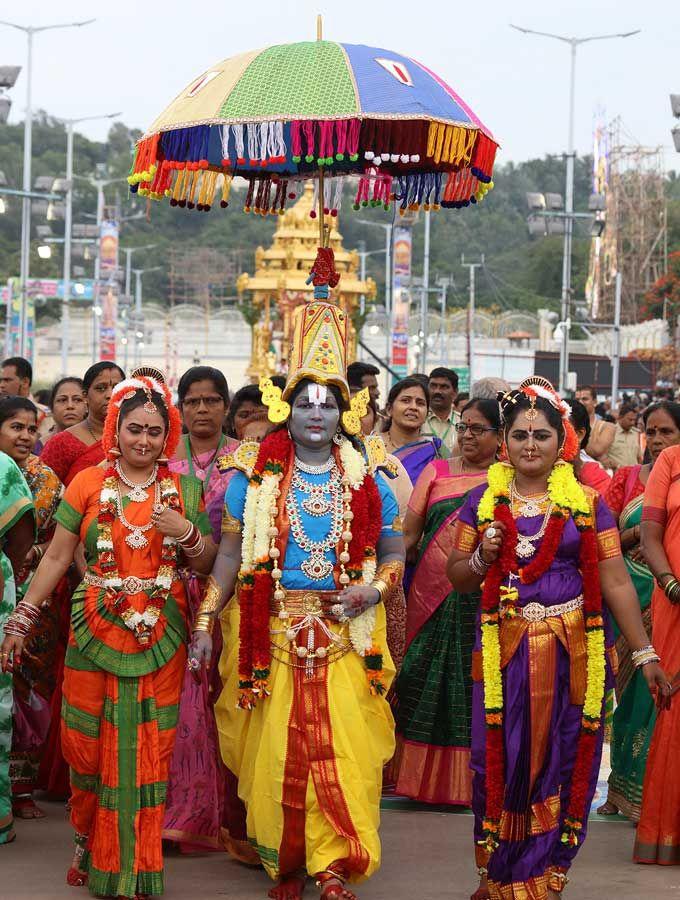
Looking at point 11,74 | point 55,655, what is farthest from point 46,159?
point 55,655

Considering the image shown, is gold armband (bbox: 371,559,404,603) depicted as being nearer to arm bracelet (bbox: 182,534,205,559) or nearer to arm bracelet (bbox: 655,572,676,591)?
arm bracelet (bbox: 182,534,205,559)

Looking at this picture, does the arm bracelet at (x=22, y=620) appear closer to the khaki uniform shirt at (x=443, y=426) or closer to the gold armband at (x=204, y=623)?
the gold armband at (x=204, y=623)

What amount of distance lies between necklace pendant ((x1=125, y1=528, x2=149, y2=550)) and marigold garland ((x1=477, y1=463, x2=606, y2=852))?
1211mm

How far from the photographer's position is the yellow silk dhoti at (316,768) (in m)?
5.20

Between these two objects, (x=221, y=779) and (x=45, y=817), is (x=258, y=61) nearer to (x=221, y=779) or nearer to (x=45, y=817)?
(x=221, y=779)

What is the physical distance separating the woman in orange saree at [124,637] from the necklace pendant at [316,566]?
1.24 feet

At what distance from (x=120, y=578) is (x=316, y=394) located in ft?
3.18

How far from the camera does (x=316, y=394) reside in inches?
217

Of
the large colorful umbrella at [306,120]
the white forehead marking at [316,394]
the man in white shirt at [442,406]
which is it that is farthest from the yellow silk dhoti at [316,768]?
the man in white shirt at [442,406]

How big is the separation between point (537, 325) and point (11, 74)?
47.0 m

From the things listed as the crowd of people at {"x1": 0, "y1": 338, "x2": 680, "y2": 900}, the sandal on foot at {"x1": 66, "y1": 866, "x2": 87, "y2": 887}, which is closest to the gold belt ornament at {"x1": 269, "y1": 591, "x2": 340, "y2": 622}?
the crowd of people at {"x1": 0, "y1": 338, "x2": 680, "y2": 900}

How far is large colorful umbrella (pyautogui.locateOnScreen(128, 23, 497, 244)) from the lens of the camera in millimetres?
5586

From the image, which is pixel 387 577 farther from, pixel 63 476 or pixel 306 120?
pixel 63 476

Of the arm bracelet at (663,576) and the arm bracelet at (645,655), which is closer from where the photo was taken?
the arm bracelet at (645,655)
